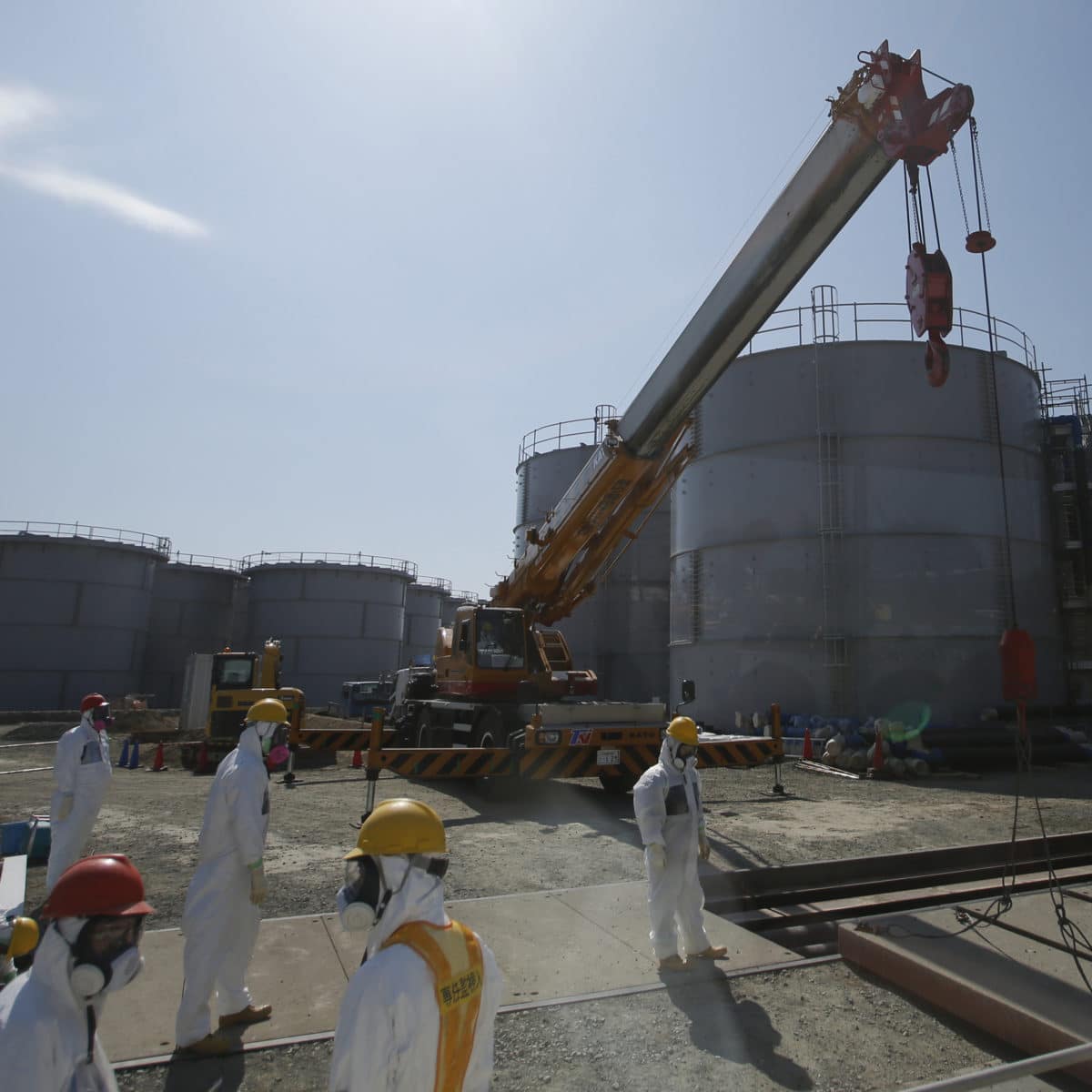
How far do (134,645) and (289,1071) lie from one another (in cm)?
3207

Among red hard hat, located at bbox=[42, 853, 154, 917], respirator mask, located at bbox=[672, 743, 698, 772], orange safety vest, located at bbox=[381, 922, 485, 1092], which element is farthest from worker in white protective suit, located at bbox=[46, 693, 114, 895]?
orange safety vest, located at bbox=[381, 922, 485, 1092]

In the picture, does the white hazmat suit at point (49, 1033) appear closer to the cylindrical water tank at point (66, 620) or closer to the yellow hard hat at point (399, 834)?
the yellow hard hat at point (399, 834)

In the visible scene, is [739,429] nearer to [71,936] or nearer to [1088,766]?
[1088,766]

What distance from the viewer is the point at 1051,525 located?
64.1ft

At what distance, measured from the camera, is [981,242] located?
5859mm

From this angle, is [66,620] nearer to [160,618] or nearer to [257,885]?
[160,618]

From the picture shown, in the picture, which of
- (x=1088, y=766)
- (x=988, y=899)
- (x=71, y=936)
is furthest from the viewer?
(x=1088, y=766)

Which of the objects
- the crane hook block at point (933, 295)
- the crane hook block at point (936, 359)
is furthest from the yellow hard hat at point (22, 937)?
the crane hook block at point (933, 295)

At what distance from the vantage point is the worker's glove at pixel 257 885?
3.99 meters

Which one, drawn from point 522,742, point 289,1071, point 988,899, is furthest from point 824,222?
point 289,1071

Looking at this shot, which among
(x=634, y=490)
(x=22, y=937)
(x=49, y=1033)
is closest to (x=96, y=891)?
(x=49, y=1033)

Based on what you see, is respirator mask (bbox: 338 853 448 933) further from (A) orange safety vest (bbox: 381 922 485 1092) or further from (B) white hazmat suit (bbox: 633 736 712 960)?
(B) white hazmat suit (bbox: 633 736 712 960)

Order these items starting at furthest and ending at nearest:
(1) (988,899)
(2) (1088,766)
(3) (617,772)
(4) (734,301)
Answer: (2) (1088,766)
(3) (617,772)
(4) (734,301)
(1) (988,899)

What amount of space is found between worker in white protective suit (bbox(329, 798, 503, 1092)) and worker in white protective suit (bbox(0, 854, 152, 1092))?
515mm
